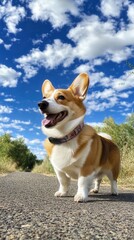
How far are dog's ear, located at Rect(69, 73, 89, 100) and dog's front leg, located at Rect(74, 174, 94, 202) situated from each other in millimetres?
959

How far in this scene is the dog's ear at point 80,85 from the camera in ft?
14.3

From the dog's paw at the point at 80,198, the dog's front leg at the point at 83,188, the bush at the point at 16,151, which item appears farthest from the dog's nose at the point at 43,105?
the bush at the point at 16,151

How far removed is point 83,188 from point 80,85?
126cm

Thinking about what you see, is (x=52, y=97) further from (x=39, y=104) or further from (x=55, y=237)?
(x=55, y=237)

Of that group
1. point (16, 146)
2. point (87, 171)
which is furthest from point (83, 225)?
point (16, 146)

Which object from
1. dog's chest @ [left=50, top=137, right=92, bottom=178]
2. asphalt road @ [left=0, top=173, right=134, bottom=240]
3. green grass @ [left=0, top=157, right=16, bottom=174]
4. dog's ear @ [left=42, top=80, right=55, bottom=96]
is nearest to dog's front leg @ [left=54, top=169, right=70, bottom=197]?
dog's chest @ [left=50, top=137, right=92, bottom=178]

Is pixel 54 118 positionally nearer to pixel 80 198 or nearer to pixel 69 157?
pixel 69 157

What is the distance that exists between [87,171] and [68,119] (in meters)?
0.61

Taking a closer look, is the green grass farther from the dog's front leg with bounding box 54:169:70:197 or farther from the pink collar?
the pink collar

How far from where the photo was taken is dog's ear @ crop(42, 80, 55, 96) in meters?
4.63

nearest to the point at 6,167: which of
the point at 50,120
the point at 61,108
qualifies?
the point at 50,120

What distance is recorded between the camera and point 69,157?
3.97 metres

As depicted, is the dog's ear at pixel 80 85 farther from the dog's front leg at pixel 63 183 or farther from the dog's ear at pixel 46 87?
the dog's front leg at pixel 63 183

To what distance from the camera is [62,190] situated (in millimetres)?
4422
